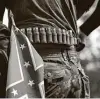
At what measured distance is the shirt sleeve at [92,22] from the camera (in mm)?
3752

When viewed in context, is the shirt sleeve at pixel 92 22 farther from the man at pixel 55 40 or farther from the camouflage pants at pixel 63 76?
the camouflage pants at pixel 63 76

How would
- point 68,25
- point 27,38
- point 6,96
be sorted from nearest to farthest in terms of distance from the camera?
point 6,96 < point 27,38 < point 68,25

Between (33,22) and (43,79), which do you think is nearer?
(43,79)

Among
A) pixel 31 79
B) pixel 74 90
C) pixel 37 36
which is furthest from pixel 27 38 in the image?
pixel 74 90

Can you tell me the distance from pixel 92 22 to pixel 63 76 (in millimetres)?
685

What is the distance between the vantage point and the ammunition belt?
3336 mm

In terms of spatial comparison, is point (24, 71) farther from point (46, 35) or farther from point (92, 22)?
point (92, 22)

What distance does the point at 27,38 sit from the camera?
3252 millimetres

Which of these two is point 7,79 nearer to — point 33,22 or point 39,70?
point 39,70

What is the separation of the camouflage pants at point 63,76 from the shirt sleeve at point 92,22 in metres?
0.41

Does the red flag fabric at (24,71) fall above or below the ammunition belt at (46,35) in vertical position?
below

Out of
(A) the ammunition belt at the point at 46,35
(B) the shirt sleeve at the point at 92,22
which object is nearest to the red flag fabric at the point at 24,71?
(A) the ammunition belt at the point at 46,35

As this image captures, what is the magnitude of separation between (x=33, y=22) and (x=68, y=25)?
277mm

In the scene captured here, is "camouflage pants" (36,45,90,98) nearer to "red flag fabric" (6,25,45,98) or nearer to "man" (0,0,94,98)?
"man" (0,0,94,98)
